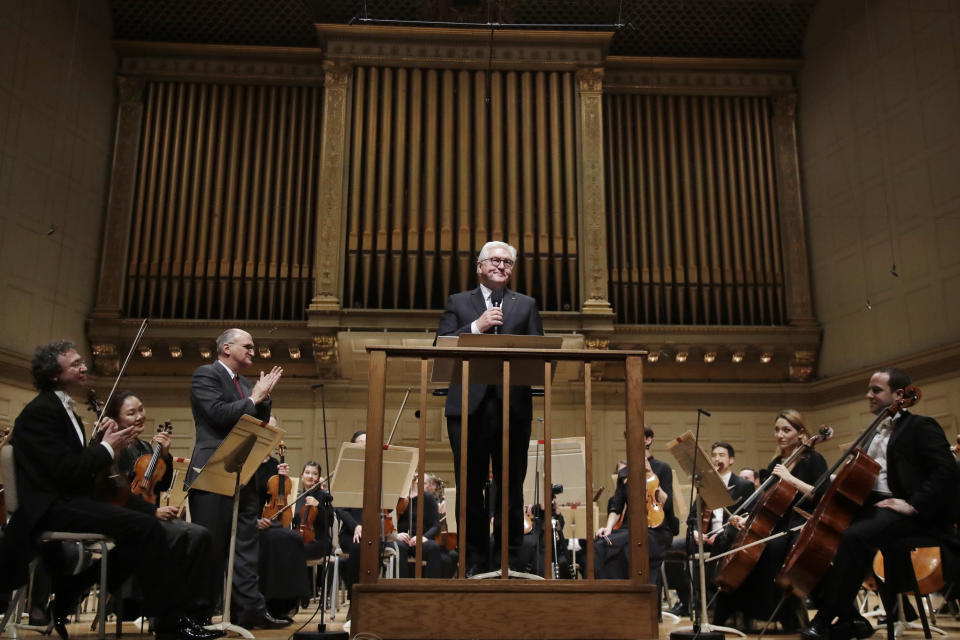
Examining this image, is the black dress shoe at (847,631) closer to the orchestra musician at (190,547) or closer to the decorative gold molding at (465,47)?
the orchestra musician at (190,547)

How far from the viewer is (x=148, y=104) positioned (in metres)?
8.95

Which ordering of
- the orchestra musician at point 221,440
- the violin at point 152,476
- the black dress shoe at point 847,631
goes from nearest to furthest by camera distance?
the black dress shoe at point 847,631, the orchestra musician at point 221,440, the violin at point 152,476

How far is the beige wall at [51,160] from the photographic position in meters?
7.28

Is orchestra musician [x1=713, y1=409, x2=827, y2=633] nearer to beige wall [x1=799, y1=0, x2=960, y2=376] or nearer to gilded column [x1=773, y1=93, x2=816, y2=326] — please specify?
beige wall [x1=799, y1=0, x2=960, y2=376]

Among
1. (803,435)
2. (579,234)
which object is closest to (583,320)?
(579,234)

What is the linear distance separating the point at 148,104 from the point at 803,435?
7.29 meters

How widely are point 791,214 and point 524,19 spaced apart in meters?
3.36

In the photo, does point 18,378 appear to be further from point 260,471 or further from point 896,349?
point 896,349

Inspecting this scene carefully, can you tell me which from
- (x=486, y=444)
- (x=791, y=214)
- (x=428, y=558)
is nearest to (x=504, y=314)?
(x=486, y=444)

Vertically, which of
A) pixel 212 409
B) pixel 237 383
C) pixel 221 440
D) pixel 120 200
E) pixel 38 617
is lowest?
pixel 38 617

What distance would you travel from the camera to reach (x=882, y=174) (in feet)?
25.7

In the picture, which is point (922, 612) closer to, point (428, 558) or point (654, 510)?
point (654, 510)

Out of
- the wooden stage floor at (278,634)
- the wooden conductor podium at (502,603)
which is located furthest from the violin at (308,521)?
the wooden conductor podium at (502,603)

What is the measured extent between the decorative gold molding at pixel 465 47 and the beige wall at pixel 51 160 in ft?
7.43
